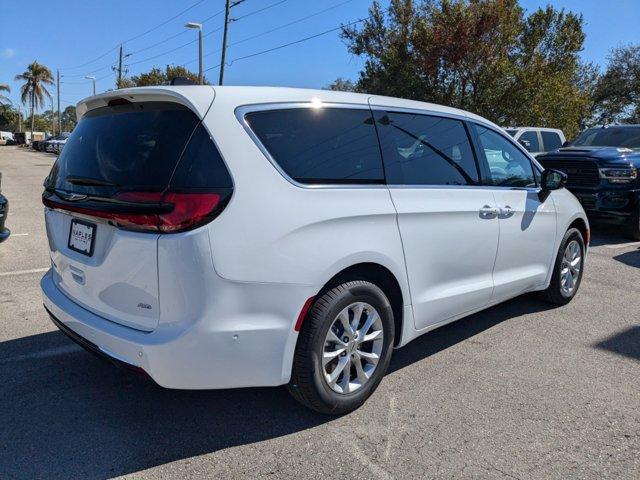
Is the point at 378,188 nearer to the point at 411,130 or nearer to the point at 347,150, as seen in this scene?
the point at 347,150

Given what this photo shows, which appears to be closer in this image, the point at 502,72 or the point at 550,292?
the point at 550,292

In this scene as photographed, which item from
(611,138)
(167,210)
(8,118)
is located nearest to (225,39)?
(611,138)

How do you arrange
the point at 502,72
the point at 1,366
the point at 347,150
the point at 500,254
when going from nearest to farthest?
the point at 347,150, the point at 1,366, the point at 500,254, the point at 502,72

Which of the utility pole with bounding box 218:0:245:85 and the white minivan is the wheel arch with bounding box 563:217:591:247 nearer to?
the white minivan

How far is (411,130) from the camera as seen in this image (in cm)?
362

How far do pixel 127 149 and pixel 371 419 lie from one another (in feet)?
6.55

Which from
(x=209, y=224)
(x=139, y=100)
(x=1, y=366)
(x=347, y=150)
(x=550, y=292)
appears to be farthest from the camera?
(x=550, y=292)

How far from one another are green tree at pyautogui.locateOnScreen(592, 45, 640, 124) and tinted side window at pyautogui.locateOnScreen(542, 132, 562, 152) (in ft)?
79.3

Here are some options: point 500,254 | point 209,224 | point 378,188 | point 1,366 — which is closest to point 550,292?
point 500,254

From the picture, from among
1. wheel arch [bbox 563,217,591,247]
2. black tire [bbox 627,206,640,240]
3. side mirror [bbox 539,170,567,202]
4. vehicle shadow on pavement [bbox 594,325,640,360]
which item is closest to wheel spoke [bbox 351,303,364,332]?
vehicle shadow on pavement [bbox 594,325,640,360]

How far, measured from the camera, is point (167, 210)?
2480 millimetres

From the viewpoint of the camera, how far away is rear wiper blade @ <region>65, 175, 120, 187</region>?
9.04ft

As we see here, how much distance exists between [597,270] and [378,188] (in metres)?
4.92

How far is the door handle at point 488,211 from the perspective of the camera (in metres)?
3.93
